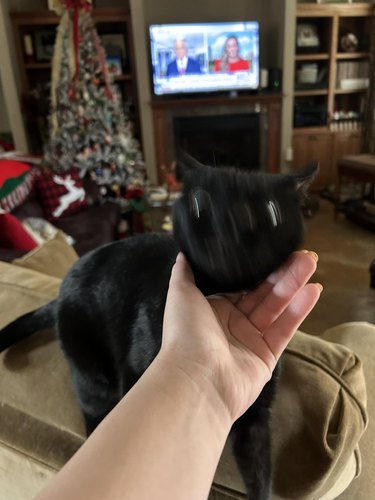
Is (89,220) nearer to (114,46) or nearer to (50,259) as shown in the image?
(50,259)

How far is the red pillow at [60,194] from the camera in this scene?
2.52 m

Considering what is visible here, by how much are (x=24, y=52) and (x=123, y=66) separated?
0.96 meters

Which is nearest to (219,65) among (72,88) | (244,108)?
(244,108)

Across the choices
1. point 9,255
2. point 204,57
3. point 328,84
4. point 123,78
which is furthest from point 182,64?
point 9,255

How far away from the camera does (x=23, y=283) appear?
0.86 meters

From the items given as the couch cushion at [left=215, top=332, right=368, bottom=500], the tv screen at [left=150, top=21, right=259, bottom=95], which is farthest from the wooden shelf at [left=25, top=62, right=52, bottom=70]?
the couch cushion at [left=215, top=332, right=368, bottom=500]

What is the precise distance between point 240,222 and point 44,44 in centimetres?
415

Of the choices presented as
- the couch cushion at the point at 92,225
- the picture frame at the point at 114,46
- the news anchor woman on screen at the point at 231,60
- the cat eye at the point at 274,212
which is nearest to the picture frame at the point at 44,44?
the picture frame at the point at 114,46

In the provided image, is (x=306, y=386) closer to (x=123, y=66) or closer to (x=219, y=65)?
(x=219, y=65)

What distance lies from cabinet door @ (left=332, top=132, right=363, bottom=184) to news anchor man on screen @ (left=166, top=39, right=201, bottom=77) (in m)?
1.66

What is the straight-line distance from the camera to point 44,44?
379 centimetres

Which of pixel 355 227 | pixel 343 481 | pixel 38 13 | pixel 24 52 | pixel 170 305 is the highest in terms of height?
pixel 38 13

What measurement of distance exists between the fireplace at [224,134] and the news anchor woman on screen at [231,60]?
1.45 ft

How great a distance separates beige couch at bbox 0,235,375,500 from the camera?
49cm
